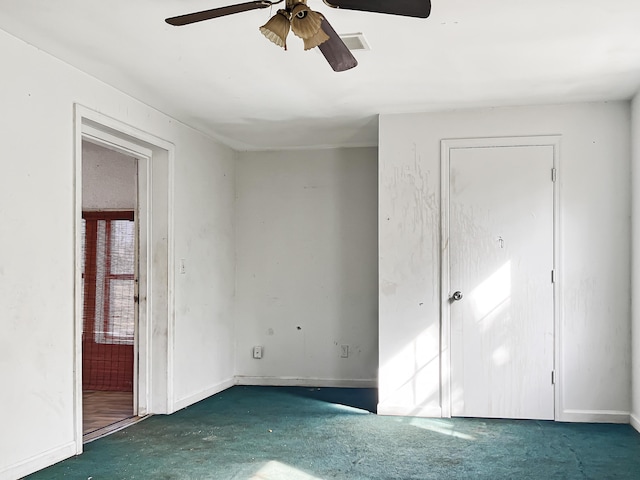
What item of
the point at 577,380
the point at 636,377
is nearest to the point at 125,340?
the point at 577,380

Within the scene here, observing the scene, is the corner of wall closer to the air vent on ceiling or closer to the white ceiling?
the white ceiling

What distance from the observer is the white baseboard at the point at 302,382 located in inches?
252

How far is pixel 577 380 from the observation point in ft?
15.9

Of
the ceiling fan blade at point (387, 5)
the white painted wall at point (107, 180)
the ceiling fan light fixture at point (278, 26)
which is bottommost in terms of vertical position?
the white painted wall at point (107, 180)

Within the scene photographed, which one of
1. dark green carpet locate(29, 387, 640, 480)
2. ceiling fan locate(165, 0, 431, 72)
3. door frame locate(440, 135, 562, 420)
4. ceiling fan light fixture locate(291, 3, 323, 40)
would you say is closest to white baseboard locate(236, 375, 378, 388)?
dark green carpet locate(29, 387, 640, 480)

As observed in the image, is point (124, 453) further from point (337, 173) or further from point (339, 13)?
point (337, 173)

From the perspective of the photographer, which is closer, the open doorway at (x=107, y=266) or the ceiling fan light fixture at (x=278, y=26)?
the ceiling fan light fixture at (x=278, y=26)

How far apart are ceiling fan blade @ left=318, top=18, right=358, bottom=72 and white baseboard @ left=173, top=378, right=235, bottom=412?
3.28 meters

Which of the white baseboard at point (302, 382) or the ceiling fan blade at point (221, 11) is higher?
the ceiling fan blade at point (221, 11)

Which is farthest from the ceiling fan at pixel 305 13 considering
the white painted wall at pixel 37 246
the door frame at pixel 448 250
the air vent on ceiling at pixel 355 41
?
the door frame at pixel 448 250

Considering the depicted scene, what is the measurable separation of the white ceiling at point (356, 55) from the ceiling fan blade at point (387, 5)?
682 mm

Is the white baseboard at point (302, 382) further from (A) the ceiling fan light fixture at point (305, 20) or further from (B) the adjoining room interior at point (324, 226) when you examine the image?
(A) the ceiling fan light fixture at point (305, 20)

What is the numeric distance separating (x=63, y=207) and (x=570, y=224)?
354 cm

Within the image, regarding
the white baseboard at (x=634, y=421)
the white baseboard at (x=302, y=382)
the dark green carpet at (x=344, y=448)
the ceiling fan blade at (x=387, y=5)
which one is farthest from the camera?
the white baseboard at (x=302, y=382)
